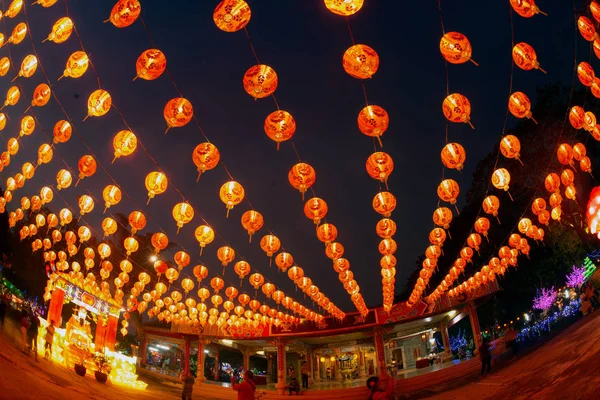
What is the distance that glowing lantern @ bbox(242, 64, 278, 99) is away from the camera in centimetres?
573

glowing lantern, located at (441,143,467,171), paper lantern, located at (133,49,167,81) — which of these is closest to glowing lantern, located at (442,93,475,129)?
glowing lantern, located at (441,143,467,171)

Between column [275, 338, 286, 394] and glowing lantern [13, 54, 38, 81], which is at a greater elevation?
glowing lantern [13, 54, 38, 81]

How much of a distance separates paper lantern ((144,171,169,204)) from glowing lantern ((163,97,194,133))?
1984 mm

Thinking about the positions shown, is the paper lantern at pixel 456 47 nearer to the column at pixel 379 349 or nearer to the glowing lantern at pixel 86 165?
the glowing lantern at pixel 86 165

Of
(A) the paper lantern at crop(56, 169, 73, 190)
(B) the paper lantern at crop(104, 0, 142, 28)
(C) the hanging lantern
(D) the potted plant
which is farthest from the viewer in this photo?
(D) the potted plant

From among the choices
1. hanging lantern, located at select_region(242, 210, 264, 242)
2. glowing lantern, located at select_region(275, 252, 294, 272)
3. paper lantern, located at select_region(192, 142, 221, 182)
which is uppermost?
paper lantern, located at select_region(192, 142, 221, 182)

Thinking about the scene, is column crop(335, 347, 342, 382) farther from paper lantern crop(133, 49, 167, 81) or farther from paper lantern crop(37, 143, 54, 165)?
paper lantern crop(133, 49, 167, 81)

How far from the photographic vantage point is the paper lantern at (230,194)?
26.9 ft

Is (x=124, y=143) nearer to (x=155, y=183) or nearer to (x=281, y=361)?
(x=155, y=183)

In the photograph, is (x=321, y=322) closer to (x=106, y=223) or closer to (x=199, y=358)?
(x=199, y=358)

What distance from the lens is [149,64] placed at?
5875 mm

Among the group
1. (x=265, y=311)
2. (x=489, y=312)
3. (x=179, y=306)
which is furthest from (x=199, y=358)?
(x=489, y=312)

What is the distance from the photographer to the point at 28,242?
2033 centimetres

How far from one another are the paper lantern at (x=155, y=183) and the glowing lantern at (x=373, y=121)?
4455 mm
